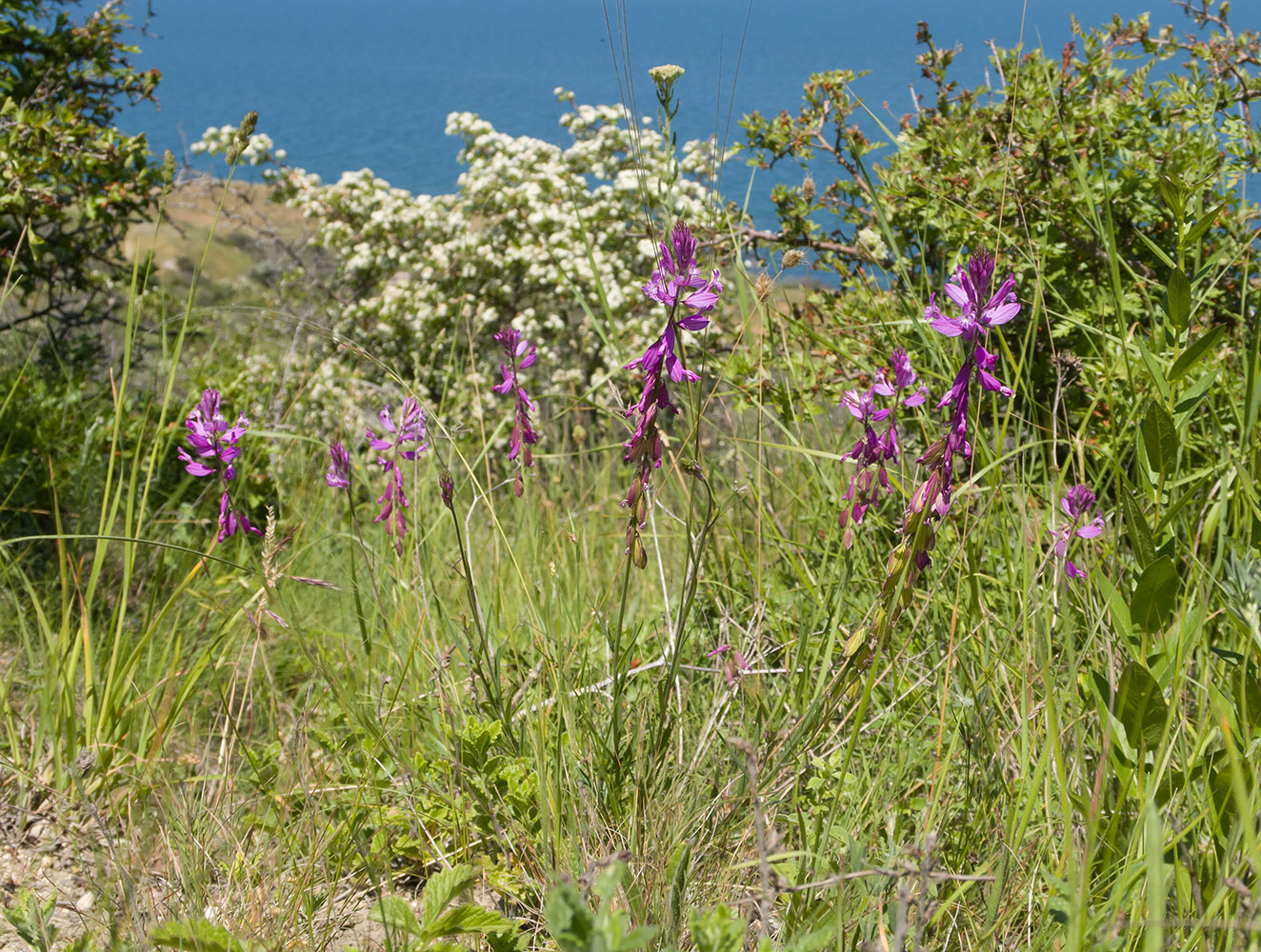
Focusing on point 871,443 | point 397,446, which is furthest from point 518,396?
point 871,443

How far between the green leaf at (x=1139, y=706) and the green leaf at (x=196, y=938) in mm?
1164

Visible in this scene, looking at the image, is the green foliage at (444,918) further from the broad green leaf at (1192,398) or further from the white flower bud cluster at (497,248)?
the white flower bud cluster at (497,248)

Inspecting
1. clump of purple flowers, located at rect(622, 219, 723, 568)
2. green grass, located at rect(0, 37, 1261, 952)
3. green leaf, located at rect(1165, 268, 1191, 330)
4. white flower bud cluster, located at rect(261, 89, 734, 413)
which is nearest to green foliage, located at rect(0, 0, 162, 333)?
green grass, located at rect(0, 37, 1261, 952)

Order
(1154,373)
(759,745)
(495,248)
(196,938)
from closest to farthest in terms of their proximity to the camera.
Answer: (196,938) < (1154,373) < (759,745) < (495,248)

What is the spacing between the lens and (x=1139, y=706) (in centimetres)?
126

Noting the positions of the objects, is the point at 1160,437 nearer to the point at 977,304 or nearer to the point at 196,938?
the point at 977,304

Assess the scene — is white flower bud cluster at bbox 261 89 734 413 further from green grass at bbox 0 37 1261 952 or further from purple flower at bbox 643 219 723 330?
purple flower at bbox 643 219 723 330

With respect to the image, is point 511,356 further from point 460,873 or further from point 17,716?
point 17,716

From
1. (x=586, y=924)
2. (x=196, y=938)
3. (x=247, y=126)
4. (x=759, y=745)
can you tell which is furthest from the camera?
(x=247, y=126)

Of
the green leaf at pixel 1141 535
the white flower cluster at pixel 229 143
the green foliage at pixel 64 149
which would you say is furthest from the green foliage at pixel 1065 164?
the white flower cluster at pixel 229 143

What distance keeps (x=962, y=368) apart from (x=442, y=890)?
3.13 ft

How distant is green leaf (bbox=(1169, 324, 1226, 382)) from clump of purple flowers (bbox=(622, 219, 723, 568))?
652 millimetres

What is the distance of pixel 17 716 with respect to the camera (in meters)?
1.99

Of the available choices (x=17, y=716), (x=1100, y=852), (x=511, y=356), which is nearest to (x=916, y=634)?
(x=1100, y=852)
